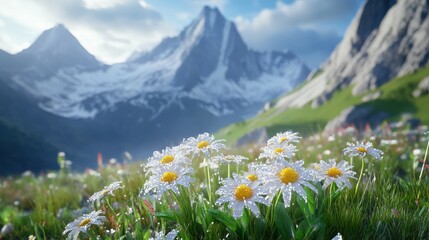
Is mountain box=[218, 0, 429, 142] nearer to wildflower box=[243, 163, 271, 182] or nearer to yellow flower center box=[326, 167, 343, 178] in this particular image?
yellow flower center box=[326, 167, 343, 178]

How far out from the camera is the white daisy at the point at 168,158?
350 centimetres

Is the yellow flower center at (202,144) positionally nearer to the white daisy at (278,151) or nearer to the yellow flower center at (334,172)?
the white daisy at (278,151)

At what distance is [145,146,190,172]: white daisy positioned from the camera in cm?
350

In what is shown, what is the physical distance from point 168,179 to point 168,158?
46 cm

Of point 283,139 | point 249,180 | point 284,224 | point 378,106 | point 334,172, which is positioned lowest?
point 284,224

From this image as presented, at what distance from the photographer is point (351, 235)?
10.6 ft

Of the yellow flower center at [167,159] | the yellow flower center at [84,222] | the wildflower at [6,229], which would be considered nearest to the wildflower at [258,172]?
the yellow flower center at [167,159]

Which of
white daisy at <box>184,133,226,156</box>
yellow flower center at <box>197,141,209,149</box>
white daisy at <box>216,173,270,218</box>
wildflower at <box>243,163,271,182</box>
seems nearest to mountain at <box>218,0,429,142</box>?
white daisy at <box>184,133,226,156</box>

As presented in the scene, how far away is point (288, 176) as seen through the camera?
2.87 meters

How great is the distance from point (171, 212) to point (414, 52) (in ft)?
416

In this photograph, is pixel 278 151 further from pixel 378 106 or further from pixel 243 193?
pixel 378 106

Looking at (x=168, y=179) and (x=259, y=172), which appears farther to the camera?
(x=168, y=179)

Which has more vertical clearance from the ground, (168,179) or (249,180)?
(168,179)

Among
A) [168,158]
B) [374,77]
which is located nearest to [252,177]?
[168,158]
